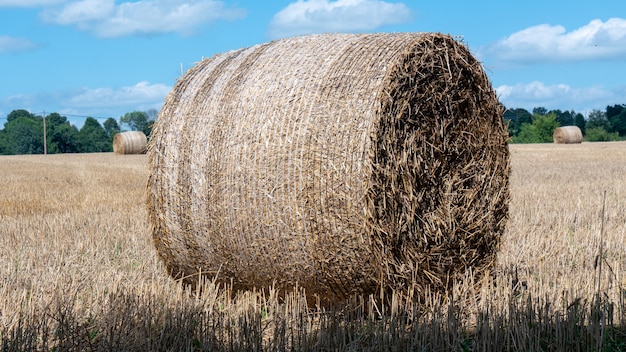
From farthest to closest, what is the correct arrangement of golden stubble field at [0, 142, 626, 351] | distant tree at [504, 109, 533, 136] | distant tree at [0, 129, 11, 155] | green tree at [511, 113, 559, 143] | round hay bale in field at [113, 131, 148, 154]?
distant tree at [0, 129, 11, 155] → distant tree at [504, 109, 533, 136] → green tree at [511, 113, 559, 143] → round hay bale in field at [113, 131, 148, 154] → golden stubble field at [0, 142, 626, 351]

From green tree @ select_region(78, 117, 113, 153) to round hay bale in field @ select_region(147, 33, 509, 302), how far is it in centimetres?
6425

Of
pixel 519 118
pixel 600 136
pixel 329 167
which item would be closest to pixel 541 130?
pixel 600 136

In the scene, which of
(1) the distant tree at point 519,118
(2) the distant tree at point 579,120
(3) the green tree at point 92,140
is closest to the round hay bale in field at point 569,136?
(1) the distant tree at point 519,118

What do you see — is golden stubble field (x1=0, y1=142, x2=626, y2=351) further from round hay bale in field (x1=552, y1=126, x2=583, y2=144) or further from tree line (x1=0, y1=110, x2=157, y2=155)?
tree line (x1=0, y1=110, x2=157, y2=155)

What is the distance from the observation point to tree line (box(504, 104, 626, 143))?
A: 206ft

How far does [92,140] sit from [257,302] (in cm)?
6611

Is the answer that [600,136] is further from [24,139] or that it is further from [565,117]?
[24,139]

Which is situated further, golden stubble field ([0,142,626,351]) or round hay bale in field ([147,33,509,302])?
round hay bale in field ([147,33,509,302])

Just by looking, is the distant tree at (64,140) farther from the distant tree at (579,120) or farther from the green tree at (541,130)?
the distant tree at (579,120)

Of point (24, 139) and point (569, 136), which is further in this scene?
point (24, 139)

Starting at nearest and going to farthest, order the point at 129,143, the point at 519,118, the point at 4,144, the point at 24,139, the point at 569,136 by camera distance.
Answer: the point at 129,143
the point at 569,136
the point at 24,139
the point at 4,144
the point at 519,118

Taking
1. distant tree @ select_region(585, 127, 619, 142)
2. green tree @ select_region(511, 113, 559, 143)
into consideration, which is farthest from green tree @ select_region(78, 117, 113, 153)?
distant tree @ select_region(585, 127, 619, 142)

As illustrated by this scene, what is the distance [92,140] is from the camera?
68.6 metres

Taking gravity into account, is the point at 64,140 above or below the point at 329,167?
above
